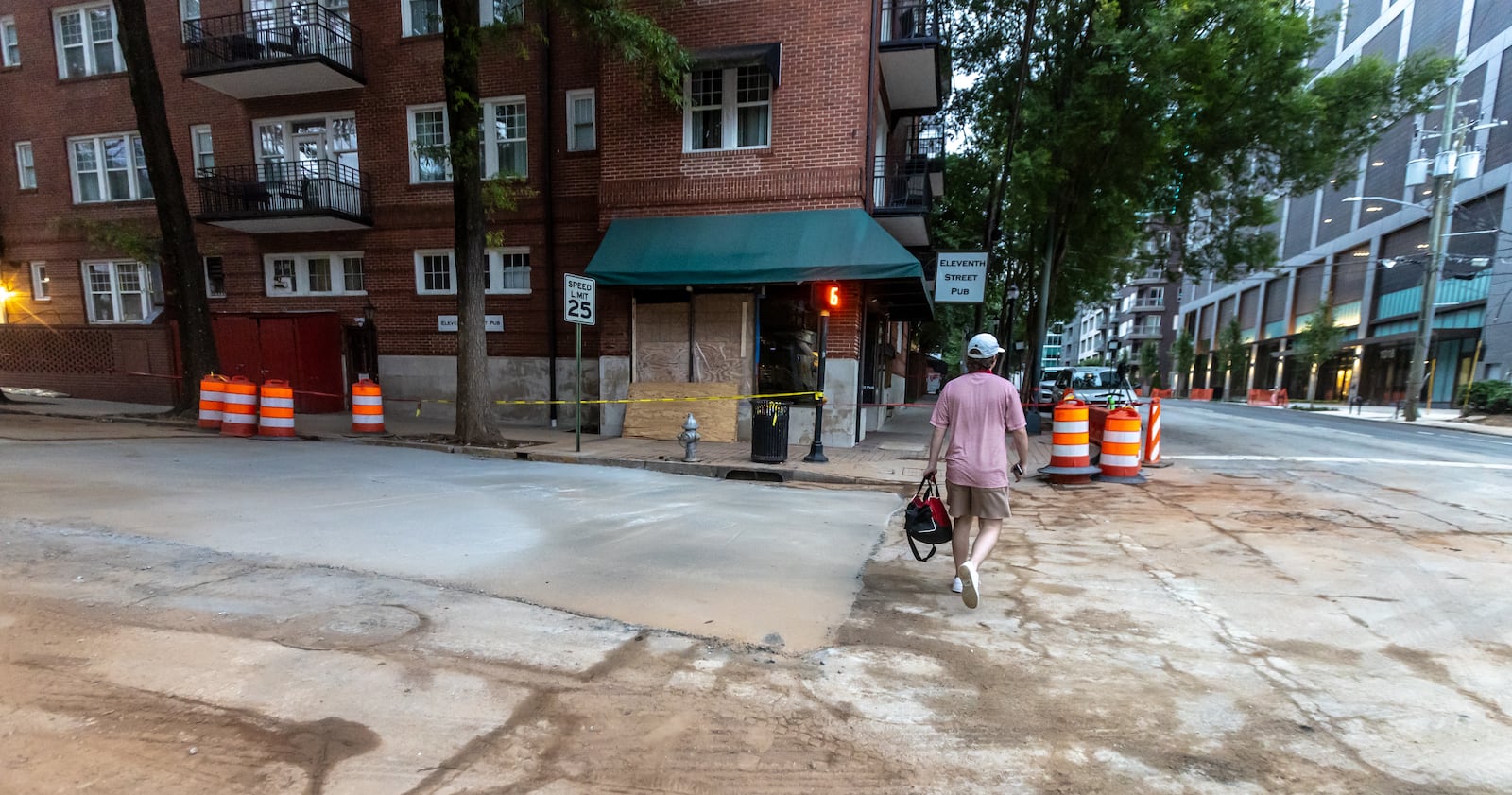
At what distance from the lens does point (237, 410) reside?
10.4 m

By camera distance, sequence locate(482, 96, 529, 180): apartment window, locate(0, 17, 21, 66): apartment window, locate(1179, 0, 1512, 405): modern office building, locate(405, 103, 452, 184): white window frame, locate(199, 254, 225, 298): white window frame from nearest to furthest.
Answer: locate(482, 96, 529, 180): apartment window
locate(405, 103, 452, 184): white window frame
locate(199, 254, 225, 298): white window frame
locate(0, 17, 21, 66): apartment window
locate(1179, 0, 1512, 405): modern office building

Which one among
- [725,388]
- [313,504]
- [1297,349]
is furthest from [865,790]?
[1297,349]

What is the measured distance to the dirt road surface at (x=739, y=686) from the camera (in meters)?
2.29

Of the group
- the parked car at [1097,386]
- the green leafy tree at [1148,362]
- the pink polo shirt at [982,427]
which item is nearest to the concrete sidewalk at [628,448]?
the parked car at [1097,386]

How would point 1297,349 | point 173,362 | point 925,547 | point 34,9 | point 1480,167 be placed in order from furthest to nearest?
point 1297,349, point 1480,167, point 34,9, point 173,362, point 925,547

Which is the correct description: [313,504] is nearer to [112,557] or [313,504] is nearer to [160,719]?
[112,557]

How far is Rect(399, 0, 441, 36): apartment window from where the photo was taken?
13.8 m

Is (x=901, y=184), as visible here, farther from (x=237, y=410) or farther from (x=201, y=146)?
Answer: (x=201, y=146)

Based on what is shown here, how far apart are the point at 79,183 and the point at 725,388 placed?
18880 mm

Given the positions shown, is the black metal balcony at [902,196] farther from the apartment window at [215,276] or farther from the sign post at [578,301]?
the apartment window at [215,276]

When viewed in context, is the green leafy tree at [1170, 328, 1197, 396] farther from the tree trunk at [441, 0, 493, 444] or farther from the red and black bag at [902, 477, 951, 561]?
the red and black bag at [902, 477, 951, 561]

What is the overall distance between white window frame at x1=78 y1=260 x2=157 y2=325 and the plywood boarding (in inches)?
543

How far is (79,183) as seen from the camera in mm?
16266

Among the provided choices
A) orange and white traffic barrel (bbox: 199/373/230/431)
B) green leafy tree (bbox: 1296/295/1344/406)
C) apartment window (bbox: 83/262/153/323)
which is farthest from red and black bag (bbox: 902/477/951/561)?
green leafy tree (bbox: 1296/295/1344/406)
